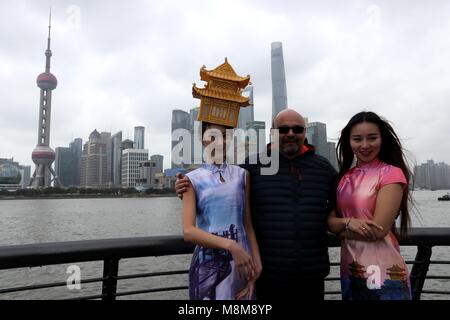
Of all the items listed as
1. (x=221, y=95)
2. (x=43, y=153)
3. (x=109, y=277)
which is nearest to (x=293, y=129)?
(x=221, y=95)

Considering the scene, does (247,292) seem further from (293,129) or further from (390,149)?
(390,149)

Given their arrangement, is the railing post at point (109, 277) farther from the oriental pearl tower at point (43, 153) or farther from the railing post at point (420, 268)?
the oriental pearl tower at point (43, 153)

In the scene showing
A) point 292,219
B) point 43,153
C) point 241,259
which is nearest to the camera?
point 241,259

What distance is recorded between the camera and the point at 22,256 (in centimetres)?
202

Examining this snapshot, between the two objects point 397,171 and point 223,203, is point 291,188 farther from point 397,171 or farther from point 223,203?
point 397,171

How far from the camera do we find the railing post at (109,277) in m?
2.40

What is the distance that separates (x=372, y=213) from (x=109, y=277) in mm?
1790

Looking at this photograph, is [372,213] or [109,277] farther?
[109,277]

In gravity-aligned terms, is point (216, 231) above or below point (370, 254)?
above

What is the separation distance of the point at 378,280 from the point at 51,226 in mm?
37711

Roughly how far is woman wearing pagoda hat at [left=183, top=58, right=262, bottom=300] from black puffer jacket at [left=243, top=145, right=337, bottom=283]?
Answer: 0.39 feet

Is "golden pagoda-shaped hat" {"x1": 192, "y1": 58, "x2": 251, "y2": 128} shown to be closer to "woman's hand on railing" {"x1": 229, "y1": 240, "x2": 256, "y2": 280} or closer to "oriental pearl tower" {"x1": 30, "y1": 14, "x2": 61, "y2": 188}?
"woman's hand on railing" {"x1": 229, "y1": 240, "x2": 256, "y2": 280}

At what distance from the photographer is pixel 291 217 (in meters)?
2.26
